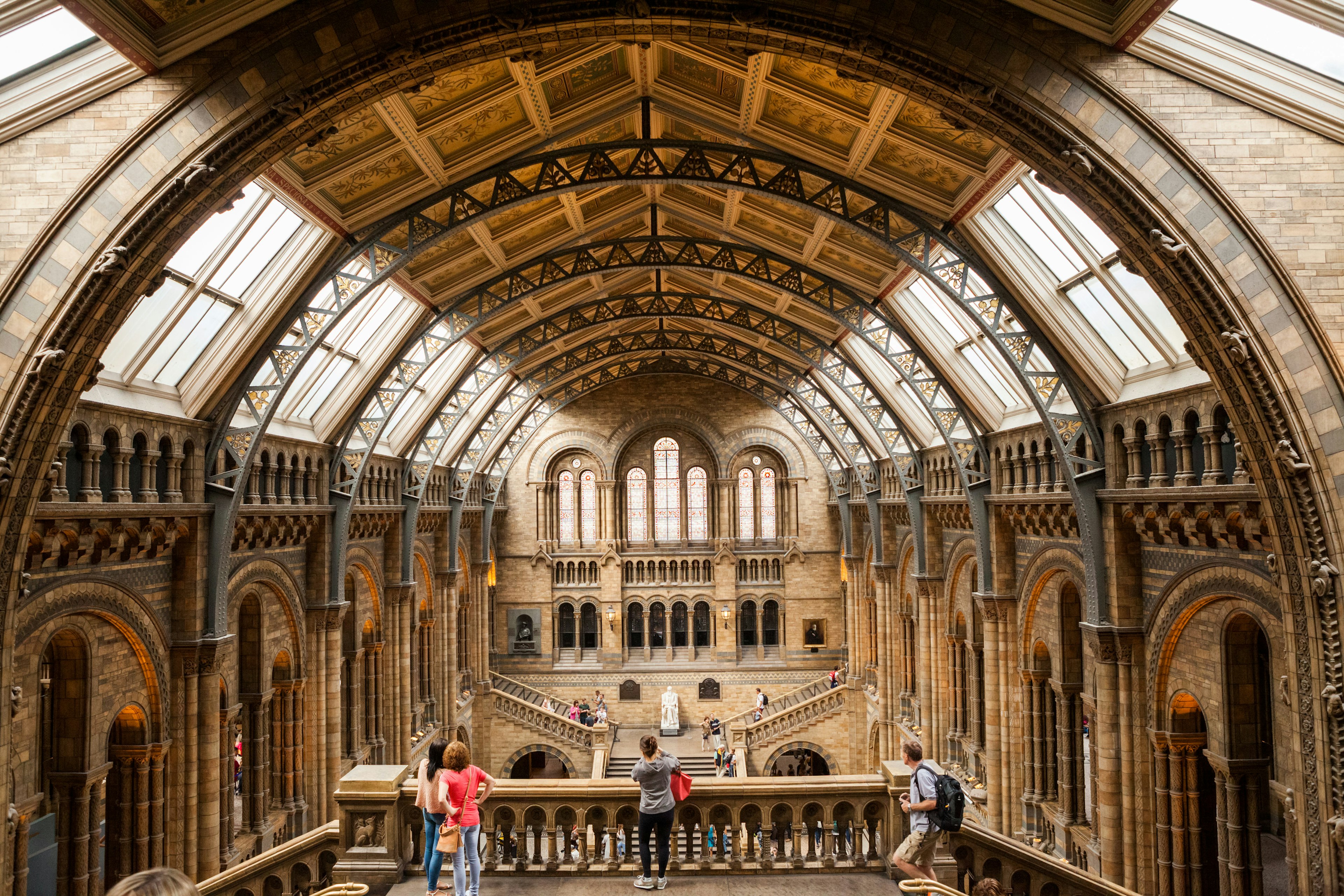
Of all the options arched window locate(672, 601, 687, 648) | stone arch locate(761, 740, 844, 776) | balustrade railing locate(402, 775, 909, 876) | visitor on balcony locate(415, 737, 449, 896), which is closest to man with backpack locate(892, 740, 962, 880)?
balustrade railing locate(402, 775, 909, 876)

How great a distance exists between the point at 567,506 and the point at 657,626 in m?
6.67

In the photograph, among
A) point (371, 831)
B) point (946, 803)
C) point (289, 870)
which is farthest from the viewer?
point (289, 870)

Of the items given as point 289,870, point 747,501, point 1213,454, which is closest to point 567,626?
point 747,501

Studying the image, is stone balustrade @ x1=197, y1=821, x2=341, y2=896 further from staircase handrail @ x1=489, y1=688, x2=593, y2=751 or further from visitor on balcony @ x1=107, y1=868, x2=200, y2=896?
staircase handrail @ x1=489, y1=688, x2=593, y2=751

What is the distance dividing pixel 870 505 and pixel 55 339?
83.2 ft

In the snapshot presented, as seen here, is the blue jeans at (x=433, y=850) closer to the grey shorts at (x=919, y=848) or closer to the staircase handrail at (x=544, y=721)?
the grey shorts at (x=919, y=848)

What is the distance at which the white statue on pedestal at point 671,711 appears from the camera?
39062 millimetres

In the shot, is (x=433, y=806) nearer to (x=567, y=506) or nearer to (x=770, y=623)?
(x=567, y=506)

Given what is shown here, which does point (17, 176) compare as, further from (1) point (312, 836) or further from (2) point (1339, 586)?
(2) point (1339, 586)

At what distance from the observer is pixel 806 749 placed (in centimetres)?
3644

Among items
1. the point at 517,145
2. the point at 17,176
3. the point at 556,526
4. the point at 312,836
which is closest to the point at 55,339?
the point at 17,176

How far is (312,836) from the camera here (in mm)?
9633

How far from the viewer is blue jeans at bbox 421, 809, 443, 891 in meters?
8.37

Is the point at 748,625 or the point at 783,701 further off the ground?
the point at 748,625
